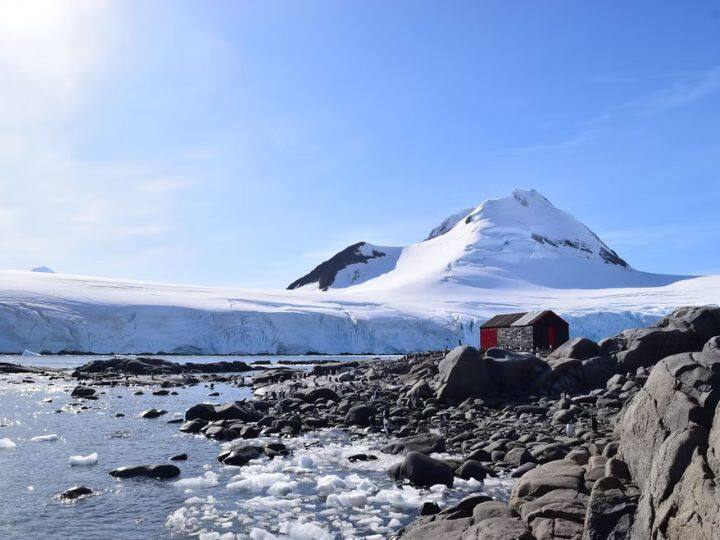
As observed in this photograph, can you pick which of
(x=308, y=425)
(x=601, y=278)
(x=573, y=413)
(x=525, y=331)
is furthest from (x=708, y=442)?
(x=601, y=278)

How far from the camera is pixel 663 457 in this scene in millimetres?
6074

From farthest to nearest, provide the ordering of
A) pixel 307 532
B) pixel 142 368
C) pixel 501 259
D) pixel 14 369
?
pixel 501 259 → pixel 142 368 → pixel 14 369 → pixel 307 532

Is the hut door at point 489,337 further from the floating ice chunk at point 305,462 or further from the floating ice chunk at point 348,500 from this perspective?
the floating ice chunk at point 348,500

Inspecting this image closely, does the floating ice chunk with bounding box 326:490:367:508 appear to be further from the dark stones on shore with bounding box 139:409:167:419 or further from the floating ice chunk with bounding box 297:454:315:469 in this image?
the dark stones on shore with bounding box 139:409:167:419

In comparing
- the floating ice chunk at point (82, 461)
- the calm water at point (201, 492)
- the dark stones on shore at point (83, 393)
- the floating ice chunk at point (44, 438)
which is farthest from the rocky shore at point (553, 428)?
the dark stones on shore at point (83, 393)

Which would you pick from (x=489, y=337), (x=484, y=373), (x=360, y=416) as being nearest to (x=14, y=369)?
(x=360, y=416)

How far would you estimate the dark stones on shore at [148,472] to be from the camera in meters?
11.1

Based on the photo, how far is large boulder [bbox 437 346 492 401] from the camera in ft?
64.5

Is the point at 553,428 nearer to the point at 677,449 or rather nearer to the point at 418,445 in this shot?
the point at 418,445

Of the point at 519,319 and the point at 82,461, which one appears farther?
the point at 519,319

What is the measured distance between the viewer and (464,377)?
65.1ft

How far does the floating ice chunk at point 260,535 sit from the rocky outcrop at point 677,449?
4.30 metres

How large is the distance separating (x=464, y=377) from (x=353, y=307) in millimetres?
56191

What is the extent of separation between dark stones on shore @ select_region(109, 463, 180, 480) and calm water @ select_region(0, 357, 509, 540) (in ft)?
0.79
